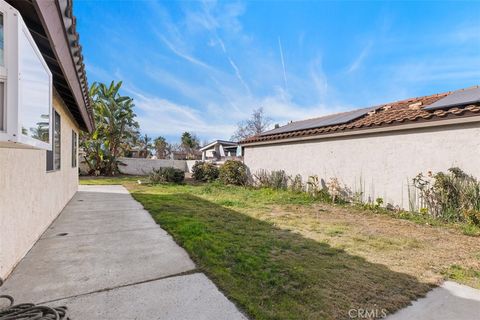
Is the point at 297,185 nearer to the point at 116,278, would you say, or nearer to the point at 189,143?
the point at 116,278

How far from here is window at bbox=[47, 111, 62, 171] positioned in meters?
5.15

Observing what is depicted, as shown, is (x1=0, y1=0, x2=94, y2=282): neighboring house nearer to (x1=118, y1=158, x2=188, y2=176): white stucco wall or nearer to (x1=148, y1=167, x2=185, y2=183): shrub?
(x1=148, y1=167, x2=185, y2=183): shrub

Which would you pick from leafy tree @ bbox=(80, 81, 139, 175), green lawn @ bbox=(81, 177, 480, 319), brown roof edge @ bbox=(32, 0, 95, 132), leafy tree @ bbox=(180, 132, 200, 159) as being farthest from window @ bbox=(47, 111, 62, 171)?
leafy tree @ bbox=(180, 132, 200, 159)

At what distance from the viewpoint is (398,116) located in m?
7.27

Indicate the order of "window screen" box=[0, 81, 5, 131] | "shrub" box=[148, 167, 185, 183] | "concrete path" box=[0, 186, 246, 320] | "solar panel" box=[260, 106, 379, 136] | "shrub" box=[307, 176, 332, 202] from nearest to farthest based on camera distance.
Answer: "window screen" box=[0, 81, 5, 131] < "concrete path" box=[0, 186, 246, 320] < "shrub" box=[307, 176, 332, 202] < "solar panel" box=[260, 106, 379, 136] < "shrub" box=[148, 167, 185, 183]

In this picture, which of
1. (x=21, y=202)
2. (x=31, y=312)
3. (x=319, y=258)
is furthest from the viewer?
(x=319, y=258)

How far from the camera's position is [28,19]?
2.24 m

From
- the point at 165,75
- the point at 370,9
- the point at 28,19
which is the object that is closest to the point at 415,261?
the point at 28,19

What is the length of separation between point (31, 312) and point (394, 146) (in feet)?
26.9

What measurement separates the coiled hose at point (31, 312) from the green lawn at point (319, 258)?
56.8 inches

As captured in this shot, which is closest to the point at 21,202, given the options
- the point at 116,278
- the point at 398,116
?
the point at 116,278

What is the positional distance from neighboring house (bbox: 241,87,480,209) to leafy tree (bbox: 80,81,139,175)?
1480 cm

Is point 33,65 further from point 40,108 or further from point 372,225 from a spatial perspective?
point 372,225

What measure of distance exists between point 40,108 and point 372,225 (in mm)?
6182
